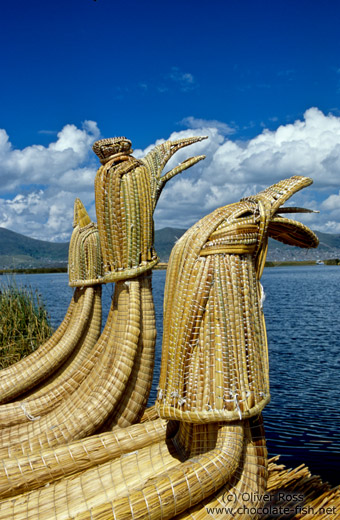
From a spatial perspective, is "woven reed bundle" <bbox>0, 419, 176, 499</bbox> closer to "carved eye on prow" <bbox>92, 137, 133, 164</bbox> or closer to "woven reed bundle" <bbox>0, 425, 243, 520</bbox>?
"woven reed bundle" <bbox>0, 425, 243, 520</bbox>

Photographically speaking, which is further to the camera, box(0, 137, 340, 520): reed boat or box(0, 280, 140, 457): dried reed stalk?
box(0, 280, 140, 457): dried reed stalk

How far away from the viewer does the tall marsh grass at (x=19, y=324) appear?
28.9 ft

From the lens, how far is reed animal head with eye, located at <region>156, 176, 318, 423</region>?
218 centimetres

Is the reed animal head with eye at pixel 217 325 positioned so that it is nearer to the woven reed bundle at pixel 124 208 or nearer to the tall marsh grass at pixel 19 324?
the woven reed bundle at pixel 124 208

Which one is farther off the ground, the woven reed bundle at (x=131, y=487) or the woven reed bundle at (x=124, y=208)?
the woven reed bundle at (x=124, y=208)

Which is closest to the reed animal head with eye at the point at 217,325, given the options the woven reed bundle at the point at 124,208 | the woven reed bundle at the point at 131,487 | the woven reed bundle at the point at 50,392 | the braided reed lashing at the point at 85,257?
the woven reed bundle at the point at 131,487

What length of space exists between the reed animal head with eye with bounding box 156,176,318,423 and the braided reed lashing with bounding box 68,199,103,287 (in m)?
3.13

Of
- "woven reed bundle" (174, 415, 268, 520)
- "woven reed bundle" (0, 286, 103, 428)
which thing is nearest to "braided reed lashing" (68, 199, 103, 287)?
"woven reed bundle" (0, 286, 103, 428)

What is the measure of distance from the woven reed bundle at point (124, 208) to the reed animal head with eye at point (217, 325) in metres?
1.61

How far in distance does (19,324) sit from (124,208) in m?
5.98

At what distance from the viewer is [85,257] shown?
18.6ft

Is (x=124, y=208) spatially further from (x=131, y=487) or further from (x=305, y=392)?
(x=305, y=392)

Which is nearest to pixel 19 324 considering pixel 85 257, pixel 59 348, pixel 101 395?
pixel 85 257

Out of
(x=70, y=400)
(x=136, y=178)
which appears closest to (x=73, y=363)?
(x=70, y=400)
